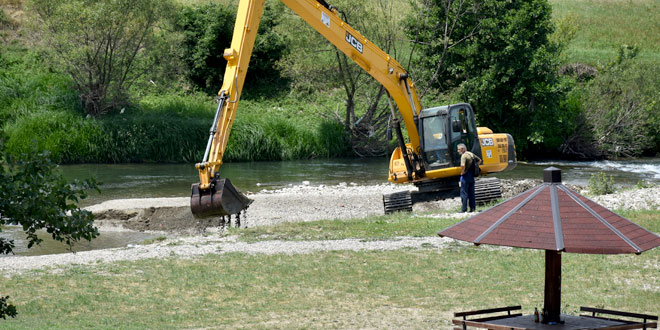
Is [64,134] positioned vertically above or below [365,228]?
above

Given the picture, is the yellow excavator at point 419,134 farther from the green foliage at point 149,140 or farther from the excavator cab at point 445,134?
the green foliage at point 149,140

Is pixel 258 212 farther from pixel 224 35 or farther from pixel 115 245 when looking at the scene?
pixel 224 35

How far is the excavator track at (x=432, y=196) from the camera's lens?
76.0 ft

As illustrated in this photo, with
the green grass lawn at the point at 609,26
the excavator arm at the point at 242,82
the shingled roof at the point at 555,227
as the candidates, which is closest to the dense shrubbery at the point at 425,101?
the green grass lawn at the point at 609,26

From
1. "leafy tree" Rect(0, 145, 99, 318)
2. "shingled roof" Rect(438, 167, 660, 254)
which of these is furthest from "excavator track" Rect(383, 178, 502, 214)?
"leafy tree" Rect(0, 145, 99, 318)

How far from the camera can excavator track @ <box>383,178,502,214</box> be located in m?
23.2

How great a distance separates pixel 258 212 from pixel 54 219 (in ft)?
52.2

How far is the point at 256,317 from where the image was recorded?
1138cm

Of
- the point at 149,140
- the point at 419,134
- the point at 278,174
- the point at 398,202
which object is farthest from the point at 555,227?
the point at 149,140

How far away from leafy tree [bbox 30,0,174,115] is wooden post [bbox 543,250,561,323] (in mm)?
36475

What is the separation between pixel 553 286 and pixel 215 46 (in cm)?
4529

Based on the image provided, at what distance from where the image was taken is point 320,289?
519 inches

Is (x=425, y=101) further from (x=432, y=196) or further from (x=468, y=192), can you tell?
(x=468, y=192)

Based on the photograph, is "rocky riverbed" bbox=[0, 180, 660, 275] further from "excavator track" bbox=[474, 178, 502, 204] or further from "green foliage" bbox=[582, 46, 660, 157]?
"green foliage" bbox=[582, 46, 660, 157]
